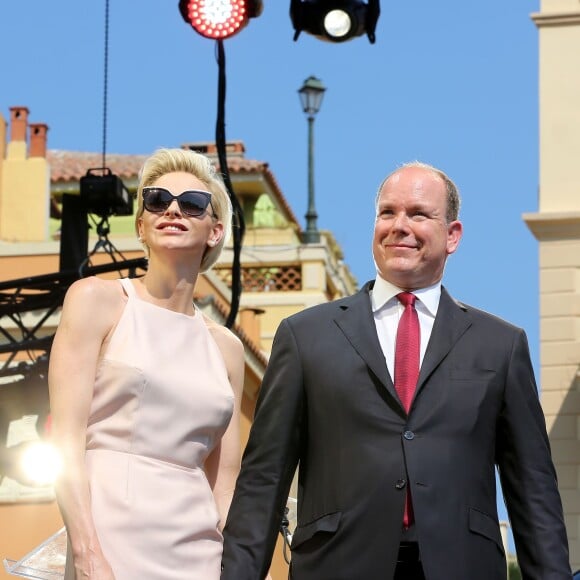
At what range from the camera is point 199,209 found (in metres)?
6.55

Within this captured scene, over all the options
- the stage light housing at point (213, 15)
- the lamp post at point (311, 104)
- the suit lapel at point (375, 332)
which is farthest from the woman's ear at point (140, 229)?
the lamp post at point (311, 104)

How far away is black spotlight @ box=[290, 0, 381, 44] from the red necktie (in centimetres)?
453

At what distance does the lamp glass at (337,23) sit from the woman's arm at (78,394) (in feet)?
14.4

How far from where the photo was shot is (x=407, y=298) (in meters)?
6.25

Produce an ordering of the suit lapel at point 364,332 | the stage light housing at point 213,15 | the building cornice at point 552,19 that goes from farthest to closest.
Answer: the building cornice at point 552,19 → the stage light housing at point 213,15 → the suit lapel at point 364,332

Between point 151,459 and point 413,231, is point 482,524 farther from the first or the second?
point 151,459

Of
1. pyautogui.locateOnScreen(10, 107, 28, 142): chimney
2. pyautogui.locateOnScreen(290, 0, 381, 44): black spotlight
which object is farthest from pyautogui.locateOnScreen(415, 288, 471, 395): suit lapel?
pyautogui.locateOnScreen(10, 107, 28, 142): chimney

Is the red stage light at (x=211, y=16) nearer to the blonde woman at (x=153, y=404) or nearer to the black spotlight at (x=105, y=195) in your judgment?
the blonde woman at (x=153, y=404)

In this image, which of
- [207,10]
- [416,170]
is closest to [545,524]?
[416,170]

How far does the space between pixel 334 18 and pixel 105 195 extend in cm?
613

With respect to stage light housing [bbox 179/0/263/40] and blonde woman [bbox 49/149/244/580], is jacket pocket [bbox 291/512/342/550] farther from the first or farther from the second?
stage light housing [bbox 179/0/263/40]

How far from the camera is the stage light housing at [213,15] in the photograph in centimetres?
989

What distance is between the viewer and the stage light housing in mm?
9891

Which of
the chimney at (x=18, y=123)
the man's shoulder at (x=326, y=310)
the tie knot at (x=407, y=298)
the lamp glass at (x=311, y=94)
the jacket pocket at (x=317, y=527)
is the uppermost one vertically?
the chimney at (x=18, y=123)
